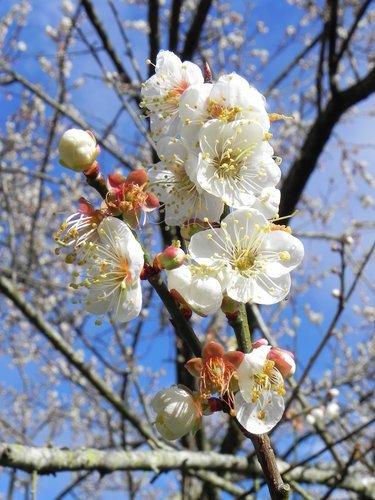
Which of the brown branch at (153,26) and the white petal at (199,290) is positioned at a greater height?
the brown branch at (153,26)

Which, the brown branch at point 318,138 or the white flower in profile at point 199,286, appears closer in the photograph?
the white flower in profile at point 199,286

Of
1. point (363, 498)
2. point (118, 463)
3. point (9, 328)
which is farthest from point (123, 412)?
point (9, 328)

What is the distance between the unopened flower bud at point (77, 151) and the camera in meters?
0.83

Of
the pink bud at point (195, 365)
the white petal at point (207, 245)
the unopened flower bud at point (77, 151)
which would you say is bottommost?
the pink bud at point (195, 365)

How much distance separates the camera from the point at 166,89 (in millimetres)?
1025

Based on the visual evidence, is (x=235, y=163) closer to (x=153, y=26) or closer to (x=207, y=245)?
(x=207, y=245)

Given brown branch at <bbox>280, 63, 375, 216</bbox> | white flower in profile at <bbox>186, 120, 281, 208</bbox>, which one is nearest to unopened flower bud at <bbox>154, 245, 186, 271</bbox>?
white flower in profile at <bbox>186, 120, 281, 208</bbox>

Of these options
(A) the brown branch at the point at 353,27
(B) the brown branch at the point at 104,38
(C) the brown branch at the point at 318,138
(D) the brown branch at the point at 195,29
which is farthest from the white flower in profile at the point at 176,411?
(B) the brown branch at the point at 104,38

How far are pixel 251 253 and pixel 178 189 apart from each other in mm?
171

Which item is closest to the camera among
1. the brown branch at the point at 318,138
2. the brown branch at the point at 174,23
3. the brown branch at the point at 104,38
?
the brown branch at the point at 318,138

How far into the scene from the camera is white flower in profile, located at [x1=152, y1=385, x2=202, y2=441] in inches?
32.3

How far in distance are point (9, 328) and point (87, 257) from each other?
277 inches

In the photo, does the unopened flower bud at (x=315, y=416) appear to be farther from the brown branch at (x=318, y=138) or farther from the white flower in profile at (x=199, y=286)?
the white flower in profile at (x=199, y=286)

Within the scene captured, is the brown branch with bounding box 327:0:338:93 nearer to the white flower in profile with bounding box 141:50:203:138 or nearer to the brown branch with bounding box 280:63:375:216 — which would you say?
the brown branch with bounding box 280:63:375:216
